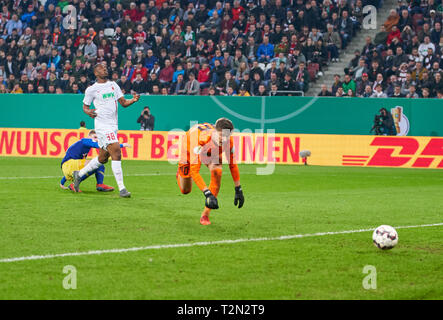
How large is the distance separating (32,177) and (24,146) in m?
8.53

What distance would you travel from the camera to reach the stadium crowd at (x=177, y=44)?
86.2ft

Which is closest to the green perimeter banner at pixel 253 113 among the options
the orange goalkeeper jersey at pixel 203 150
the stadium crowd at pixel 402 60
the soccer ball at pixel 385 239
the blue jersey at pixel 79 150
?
the stadium crowd at pixel 402 60

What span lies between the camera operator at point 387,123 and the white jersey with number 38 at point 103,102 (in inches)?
477

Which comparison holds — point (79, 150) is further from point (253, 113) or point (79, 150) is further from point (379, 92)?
point (379, 92)

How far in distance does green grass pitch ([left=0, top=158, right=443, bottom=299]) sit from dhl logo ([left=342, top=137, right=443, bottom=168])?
6.13m

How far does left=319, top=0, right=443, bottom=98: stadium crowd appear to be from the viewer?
23.8 m

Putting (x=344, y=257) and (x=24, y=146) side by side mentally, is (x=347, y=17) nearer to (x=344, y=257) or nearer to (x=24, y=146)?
(x=24, y=146)

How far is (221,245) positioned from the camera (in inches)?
336

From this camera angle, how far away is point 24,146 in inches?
998

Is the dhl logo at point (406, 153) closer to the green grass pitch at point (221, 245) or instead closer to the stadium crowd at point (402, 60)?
the stadium crowd at point (402, 60)

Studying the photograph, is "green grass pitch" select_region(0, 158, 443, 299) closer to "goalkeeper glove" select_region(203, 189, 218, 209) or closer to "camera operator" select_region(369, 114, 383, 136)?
"goalkeeper glove" select_region(203, 189, 218, 209)

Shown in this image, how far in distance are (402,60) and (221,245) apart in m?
17.6

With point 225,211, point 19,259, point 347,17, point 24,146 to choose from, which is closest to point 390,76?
point 347,17

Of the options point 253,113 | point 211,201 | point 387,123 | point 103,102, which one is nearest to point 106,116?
point 103,102
